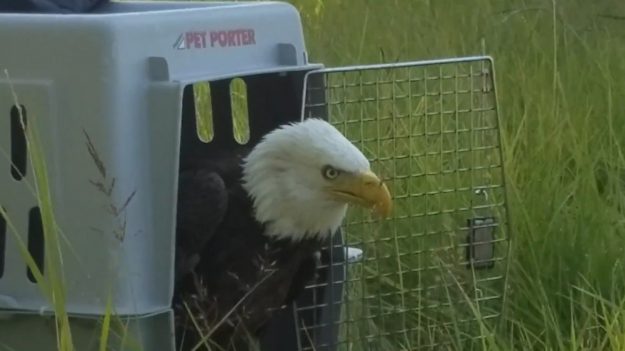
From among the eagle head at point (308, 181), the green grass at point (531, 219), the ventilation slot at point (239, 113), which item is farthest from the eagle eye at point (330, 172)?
the ventilation slot at point (239, 113)

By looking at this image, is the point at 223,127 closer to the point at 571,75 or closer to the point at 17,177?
the point at 17,177

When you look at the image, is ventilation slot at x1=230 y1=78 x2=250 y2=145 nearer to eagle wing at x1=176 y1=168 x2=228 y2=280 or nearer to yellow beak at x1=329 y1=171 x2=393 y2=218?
eagle wing at x1=176 y1=168 x2=228 y2=280

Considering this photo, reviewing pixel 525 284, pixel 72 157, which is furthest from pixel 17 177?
pixel 525 284

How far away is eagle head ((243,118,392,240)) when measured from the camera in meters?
2.70

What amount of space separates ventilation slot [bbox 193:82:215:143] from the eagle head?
27 cm

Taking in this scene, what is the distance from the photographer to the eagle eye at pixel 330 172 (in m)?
2.72

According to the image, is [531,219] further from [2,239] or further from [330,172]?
[2,239]

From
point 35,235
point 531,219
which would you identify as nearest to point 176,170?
point 35,235

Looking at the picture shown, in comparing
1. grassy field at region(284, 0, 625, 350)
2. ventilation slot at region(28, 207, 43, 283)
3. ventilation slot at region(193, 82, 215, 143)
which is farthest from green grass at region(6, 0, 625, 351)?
ventilation slot at region(28, 207, 43, 283)

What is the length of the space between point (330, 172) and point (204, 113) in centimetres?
60

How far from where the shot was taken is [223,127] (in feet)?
10.5

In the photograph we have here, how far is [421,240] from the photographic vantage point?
3006 millimetres

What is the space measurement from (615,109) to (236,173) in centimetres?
121

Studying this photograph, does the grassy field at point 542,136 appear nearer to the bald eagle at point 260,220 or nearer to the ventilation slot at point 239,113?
the bald eagle at point 260,220
